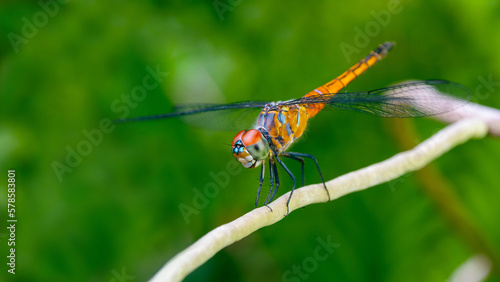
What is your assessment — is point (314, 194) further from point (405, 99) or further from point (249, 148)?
point (405, 99)

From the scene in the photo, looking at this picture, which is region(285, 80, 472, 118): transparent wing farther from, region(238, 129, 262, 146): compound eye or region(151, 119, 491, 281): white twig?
region(238, 129, 262, 146): compound eye

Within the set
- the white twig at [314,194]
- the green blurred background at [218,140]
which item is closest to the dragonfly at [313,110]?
the white twig at [314,194]

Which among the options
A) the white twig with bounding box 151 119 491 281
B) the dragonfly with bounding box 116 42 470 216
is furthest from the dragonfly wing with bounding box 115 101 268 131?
the white twig with bounding box 151 119 491 281

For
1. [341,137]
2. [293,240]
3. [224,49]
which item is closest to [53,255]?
[293,240]

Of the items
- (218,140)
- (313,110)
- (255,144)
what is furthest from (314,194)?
(218,140)

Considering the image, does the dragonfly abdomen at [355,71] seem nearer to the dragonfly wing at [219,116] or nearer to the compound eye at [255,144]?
the dragonfly wing at [219,116]

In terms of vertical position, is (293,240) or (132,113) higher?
(132,113)

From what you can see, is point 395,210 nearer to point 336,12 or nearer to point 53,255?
point 336,12
